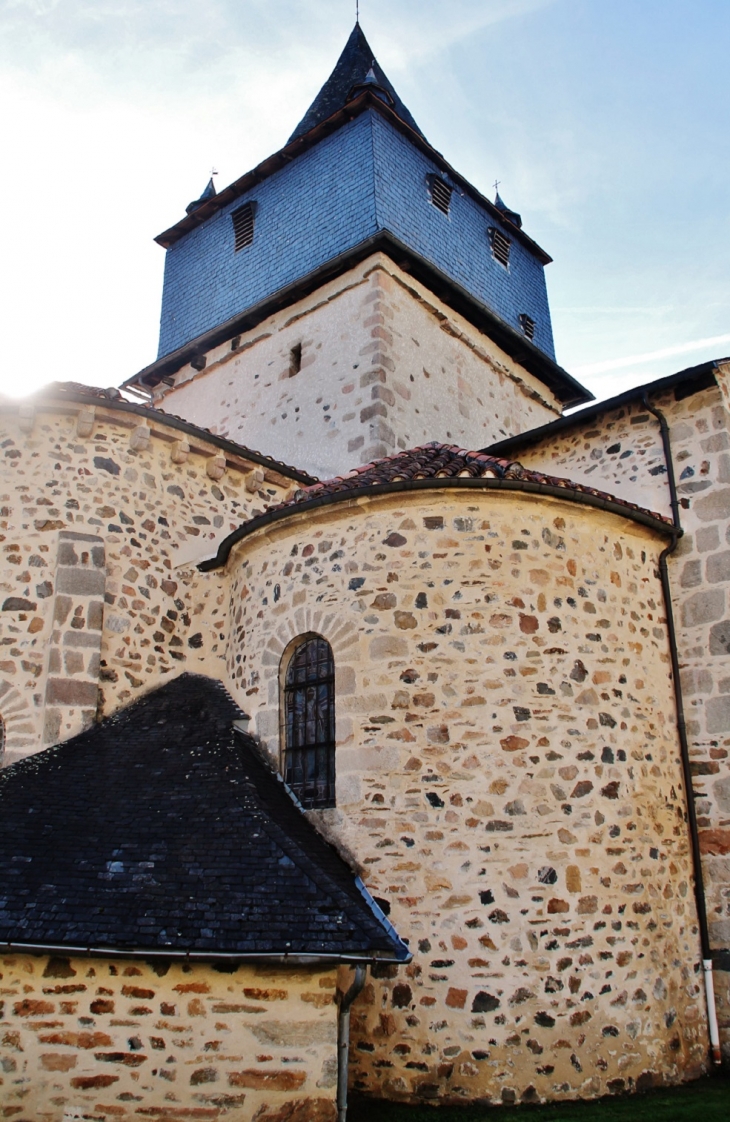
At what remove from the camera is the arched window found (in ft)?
23.3

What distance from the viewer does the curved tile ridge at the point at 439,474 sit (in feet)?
23.8

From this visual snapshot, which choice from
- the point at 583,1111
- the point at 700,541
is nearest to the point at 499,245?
the point at 700,541

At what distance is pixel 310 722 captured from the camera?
24.1 feet

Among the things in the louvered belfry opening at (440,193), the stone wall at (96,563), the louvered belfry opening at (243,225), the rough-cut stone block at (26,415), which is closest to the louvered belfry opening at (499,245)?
the louvered belfry opening at (440,193)

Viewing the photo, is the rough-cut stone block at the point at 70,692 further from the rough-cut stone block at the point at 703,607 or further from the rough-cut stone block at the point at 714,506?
the rough-cut stone block at the point at 714,506

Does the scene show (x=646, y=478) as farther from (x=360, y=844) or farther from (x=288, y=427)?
(x=288, y=427)

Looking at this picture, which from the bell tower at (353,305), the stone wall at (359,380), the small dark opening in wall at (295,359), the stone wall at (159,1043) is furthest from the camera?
the small dark opening in wall at (295,359)

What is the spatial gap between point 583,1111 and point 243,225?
44.5ft

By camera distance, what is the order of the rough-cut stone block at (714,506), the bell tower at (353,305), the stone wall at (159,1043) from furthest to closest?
the bell tower at (353,305)
the rough-cut stone block at (714,506)
the stone wall at (159,1043)

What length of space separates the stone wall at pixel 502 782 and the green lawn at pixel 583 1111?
0.12m

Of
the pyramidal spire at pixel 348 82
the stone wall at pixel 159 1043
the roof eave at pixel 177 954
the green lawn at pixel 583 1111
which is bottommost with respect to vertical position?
the green lawn at pixel 583 1111

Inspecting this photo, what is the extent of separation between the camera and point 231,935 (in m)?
5.16

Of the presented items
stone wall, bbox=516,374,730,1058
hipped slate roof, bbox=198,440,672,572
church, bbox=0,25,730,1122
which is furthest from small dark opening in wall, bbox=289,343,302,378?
hipped slate roof, bbox=198,440,672,572

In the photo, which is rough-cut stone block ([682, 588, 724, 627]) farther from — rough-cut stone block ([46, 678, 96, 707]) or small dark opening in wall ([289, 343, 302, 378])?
small dark opening in wall ([289, 343, 302, 378])
